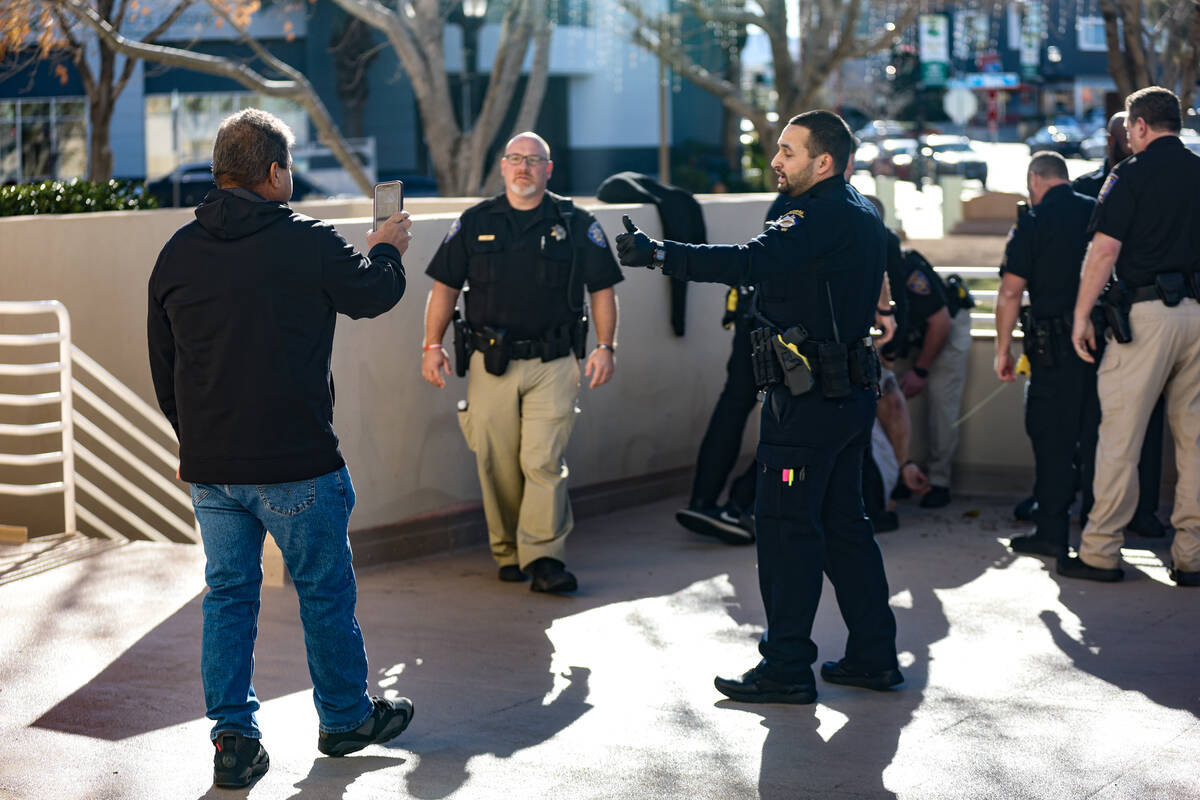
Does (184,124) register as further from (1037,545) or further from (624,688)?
(624,688)

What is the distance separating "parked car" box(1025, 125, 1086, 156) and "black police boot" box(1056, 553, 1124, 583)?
43184 mm

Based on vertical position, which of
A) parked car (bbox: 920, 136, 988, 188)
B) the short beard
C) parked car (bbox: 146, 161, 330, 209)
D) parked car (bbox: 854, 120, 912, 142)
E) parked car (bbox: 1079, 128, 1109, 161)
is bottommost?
the short beard

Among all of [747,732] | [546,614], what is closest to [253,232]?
[747,732]

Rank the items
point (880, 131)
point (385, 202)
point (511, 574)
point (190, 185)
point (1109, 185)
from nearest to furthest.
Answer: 1. point (385, 202)
2. point (1109, 185)
3. point (511, 574)
4. point (190, 185)
5. point (880, 131)

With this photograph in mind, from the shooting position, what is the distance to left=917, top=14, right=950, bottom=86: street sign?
40.2 metres

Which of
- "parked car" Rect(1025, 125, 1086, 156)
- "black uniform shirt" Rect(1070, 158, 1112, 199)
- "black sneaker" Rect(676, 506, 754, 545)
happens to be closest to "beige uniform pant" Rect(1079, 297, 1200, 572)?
"black uniform shirt" Rect(1070, 158, 1112, 199)

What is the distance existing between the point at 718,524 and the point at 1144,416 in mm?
2147

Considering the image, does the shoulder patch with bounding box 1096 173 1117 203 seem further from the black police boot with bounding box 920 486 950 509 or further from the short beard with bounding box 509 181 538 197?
the black police boot with bounding box 920 486 950 509

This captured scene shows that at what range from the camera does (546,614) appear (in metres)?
6.39

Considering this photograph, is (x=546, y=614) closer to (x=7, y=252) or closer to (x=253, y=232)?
(x=253, y=232)

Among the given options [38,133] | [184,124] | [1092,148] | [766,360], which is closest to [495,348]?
[766,360]

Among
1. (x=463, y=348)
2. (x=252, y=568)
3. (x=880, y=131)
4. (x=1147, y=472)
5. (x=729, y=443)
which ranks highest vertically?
(x=880, y=131)

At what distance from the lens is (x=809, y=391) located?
5016mm

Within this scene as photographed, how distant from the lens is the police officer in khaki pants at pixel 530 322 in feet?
22.0
